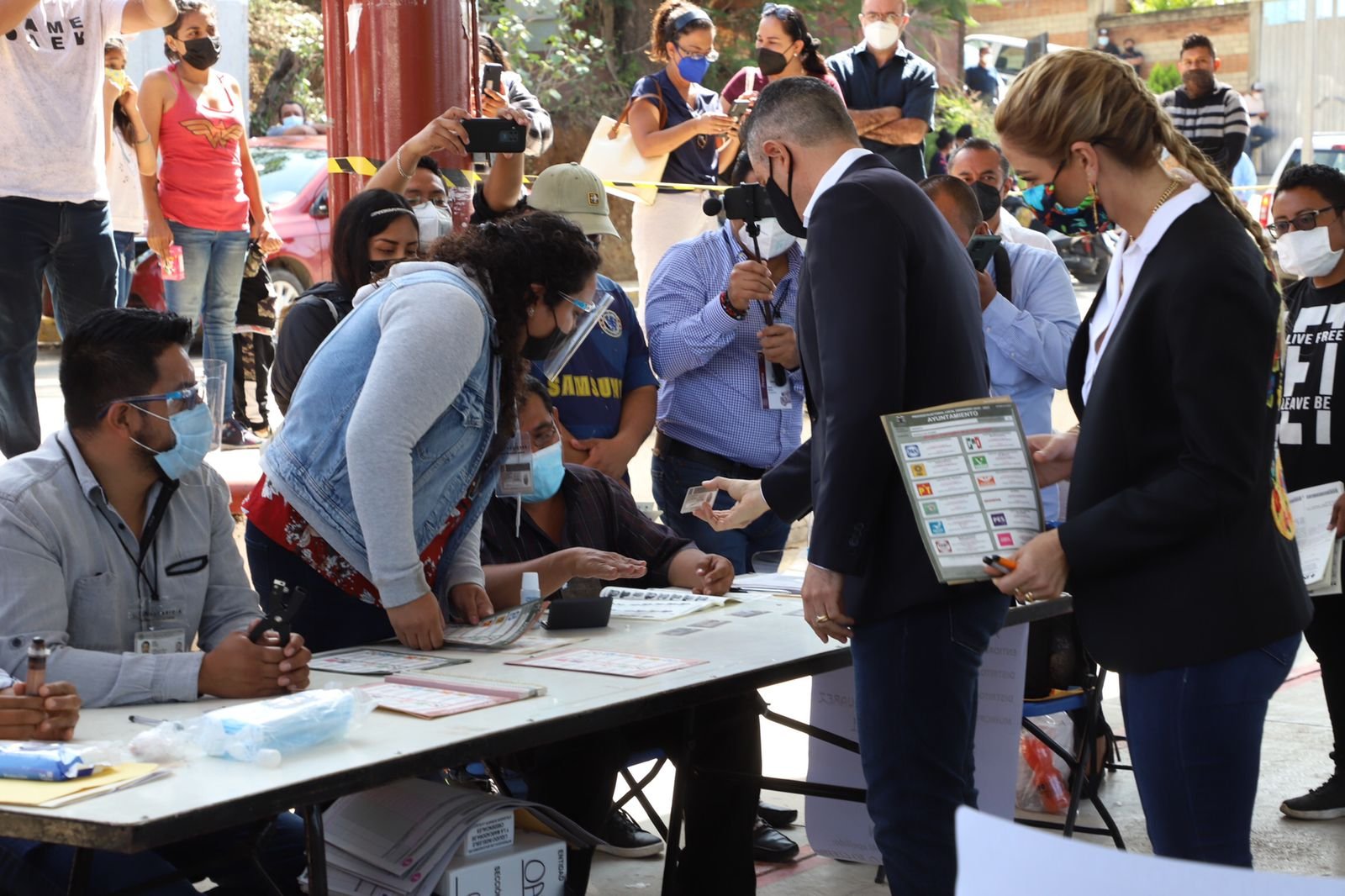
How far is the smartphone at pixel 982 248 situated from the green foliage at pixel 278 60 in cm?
1501

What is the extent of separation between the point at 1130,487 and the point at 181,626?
1824 mm

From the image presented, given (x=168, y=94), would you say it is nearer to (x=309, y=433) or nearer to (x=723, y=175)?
(x=723, y=175)

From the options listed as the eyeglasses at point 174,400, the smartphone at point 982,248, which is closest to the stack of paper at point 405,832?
the eyeglasses at point 174,400

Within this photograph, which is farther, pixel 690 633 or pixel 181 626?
pixel 690 633

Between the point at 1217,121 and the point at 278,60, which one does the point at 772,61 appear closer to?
the point at 1217,121

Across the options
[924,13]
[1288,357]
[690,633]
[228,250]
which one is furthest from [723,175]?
[924,13]

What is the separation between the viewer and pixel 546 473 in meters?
4.12

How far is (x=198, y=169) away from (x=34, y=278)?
8.10 feet

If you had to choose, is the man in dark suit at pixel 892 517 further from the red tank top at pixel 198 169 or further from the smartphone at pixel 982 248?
the red tank top at pixel 198 169

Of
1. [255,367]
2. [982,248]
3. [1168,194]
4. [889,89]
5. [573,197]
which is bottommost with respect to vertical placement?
[255,367]

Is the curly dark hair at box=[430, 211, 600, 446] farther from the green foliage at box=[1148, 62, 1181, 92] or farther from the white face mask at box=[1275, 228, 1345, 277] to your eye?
the green foliage at box=[1148, 62, 1181, 92]

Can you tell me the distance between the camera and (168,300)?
7.76m

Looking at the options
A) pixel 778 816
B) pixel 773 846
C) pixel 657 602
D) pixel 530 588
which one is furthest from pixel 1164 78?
pixel 530 588

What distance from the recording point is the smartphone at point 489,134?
5.22 m
